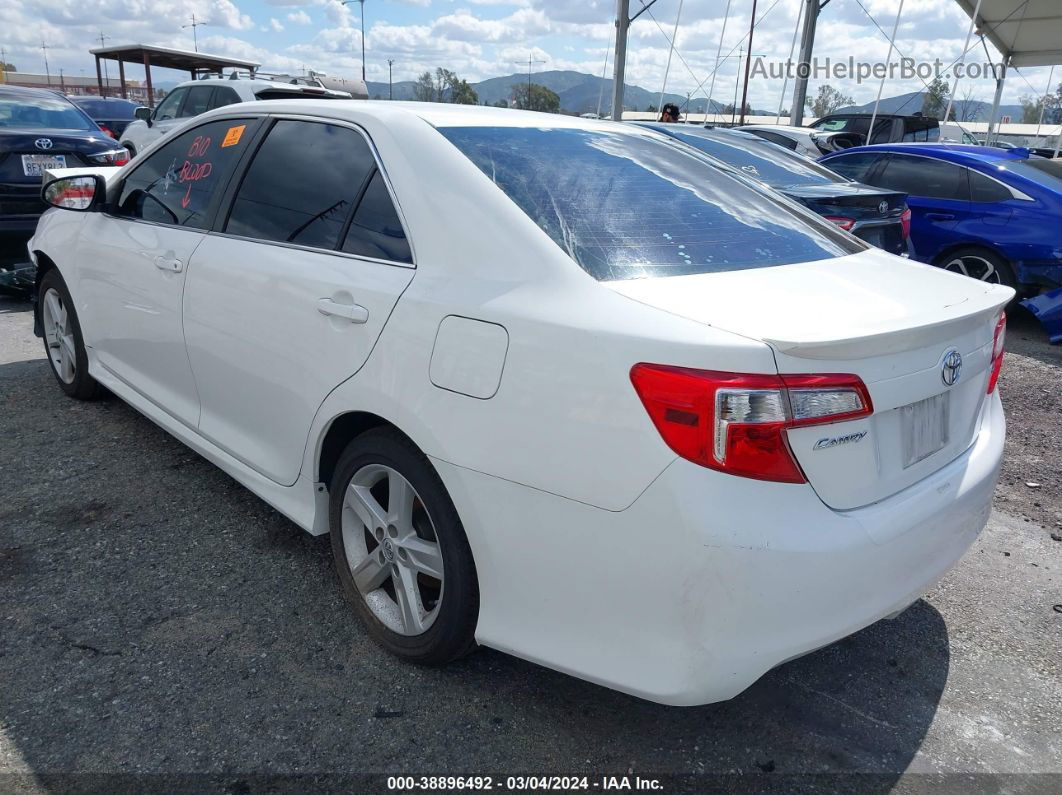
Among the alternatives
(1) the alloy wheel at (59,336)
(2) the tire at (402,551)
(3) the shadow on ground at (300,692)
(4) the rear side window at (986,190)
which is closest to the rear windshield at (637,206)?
(2) the tire at (402,551)

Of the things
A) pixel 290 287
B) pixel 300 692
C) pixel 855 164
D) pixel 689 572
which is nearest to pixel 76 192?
pixel 290 287

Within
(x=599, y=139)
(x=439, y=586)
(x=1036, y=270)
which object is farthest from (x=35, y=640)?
(x=1036, y=270)

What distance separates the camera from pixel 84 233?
13.4 feet

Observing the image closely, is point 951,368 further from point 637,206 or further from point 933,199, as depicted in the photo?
point 933,199

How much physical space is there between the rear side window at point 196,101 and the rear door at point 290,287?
33.8 feet

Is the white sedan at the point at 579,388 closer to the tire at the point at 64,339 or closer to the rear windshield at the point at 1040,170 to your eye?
A: the tire at the point at 64,339

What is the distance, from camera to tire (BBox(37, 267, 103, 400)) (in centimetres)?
441

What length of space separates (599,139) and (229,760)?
2.23 meters

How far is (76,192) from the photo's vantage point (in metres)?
4.25

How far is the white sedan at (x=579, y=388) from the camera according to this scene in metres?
1.81

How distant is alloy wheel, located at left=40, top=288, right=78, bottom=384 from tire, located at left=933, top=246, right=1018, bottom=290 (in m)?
7.02

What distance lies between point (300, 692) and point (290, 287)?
1252 mm

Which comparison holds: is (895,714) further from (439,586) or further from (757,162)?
(757,162)

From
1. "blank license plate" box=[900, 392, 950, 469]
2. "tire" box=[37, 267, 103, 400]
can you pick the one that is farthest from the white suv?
"blank license plate" box=[900, 392, 950, 469]
